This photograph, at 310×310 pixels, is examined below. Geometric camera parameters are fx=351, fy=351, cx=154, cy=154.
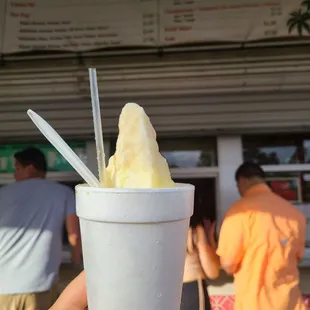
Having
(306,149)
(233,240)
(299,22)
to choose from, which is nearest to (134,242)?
(233,240)

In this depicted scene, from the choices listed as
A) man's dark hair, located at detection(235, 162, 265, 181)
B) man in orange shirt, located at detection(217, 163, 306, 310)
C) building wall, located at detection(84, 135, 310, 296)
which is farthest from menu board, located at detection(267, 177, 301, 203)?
man in orange shirt, located at detection(217, 163, 306, 310)

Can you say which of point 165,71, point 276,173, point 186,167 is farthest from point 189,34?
point 276,173

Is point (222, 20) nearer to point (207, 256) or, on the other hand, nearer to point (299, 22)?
point (299, 22)

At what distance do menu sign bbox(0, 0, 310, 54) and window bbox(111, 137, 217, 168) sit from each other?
0.97 metres

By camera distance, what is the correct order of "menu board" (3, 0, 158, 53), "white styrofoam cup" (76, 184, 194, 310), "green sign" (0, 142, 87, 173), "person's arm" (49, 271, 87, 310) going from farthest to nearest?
"green sign" (0, 142, 87, 173), "menu board" (3, 0, 158, 53), "person's arm" (49, 271, 87, 310), "white styrofoam cup" (76, 184, 194, 310)

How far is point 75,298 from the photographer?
1069 mm

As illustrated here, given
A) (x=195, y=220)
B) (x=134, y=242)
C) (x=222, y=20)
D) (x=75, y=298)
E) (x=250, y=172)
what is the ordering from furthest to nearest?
(x=222, y=20) < (x=250, y=172) < (x=195, y=220) < (x=75, y=298) < (x=134, y=242)

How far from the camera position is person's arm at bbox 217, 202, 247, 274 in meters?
2.08

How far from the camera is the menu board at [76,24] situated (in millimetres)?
2715

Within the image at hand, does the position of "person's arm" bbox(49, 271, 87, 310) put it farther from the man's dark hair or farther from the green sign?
the green sign

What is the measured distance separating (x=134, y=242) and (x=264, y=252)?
5.19 feet

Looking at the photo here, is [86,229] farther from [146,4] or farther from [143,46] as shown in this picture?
[146,4]

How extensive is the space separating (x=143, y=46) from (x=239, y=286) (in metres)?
1.84

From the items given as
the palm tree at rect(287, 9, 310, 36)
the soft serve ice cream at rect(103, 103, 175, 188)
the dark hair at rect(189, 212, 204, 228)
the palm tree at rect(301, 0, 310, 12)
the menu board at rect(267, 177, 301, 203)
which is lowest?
the dark hair at rect(189, 212, 204, 228)
